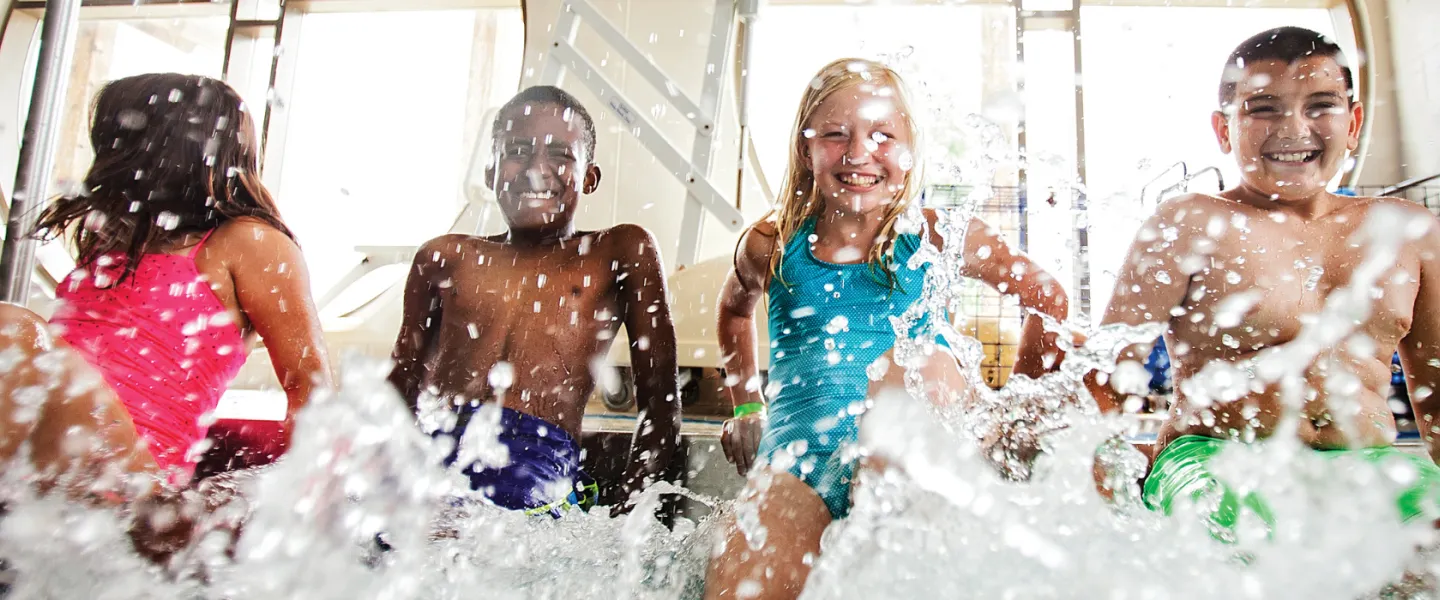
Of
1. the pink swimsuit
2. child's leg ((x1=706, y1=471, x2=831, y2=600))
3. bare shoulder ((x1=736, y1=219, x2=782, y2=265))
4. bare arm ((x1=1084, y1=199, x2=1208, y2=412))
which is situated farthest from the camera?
bare shoulder ((x1=736, y1=219, x2=782, y2=265))

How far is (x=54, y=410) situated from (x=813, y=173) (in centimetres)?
80

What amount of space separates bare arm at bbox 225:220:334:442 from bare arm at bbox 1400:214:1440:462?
3.99 feet

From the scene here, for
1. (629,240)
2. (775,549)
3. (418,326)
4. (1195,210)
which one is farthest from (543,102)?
(1195,210)

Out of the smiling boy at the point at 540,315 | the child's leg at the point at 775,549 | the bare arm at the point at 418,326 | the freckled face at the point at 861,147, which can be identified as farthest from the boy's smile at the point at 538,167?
the child's leg at the point at 775,549

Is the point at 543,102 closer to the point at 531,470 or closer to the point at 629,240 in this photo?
the point at 629,240

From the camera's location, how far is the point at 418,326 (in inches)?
46.9

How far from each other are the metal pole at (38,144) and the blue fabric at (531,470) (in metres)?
0.61

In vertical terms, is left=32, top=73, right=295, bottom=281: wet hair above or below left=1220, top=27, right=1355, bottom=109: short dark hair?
below

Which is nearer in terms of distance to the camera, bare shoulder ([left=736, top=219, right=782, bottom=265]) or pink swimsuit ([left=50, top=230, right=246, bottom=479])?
pink swimsuit ([left=50, top=230, right=246, bottom=479])

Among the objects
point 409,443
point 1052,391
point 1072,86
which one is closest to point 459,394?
point 409,443

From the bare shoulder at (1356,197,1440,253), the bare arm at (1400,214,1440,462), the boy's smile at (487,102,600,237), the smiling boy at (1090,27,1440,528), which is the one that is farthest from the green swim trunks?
the boy's smile at (487,102,600,237)

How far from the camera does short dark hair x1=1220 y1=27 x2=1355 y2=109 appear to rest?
0.94m

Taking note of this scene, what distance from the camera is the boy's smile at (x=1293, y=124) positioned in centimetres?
93

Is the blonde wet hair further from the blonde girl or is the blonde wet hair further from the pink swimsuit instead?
the pink swimsuit
